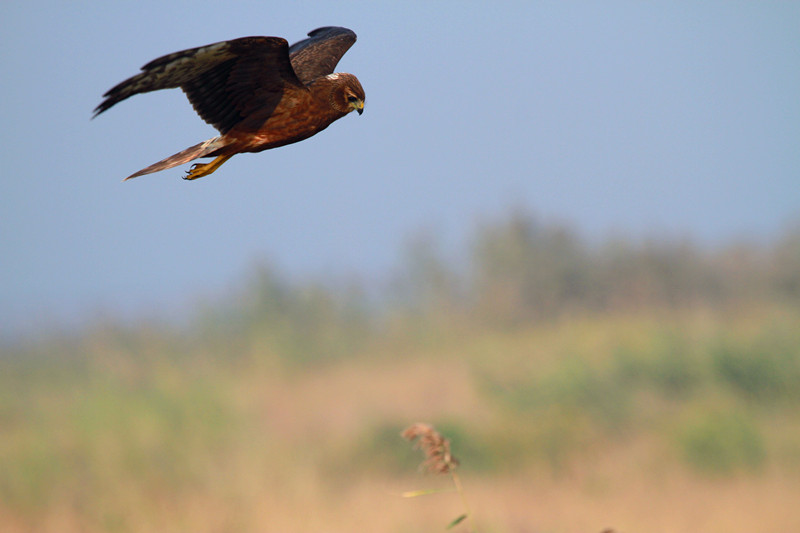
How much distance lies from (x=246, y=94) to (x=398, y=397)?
9739mm

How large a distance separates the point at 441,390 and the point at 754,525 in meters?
4.47

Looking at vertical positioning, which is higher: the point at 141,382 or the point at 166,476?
the point at 141,382

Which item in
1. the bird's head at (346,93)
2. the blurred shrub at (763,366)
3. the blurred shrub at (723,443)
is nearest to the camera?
the bird's head at (346,93)

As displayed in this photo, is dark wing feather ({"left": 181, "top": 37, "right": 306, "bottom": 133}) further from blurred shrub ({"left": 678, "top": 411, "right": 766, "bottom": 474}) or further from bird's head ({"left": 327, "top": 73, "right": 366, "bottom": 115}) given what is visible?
blurred shrub ({"left": 678, "top": 411, "right": 766, "bottom": 474})

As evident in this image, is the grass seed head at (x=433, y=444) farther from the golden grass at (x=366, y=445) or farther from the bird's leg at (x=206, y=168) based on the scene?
the golden grass at (x=366, y=445)

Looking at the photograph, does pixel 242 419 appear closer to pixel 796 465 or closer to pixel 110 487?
pixel 110 487

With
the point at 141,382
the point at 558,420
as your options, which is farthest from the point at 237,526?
the point at 558,420

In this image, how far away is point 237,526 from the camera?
32.3ft

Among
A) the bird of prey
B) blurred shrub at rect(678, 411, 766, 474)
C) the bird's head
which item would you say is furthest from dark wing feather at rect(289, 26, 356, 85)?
blurred shrub at rect(678, 411, 766, 474)

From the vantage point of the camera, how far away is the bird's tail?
250 centimetres

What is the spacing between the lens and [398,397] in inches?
477

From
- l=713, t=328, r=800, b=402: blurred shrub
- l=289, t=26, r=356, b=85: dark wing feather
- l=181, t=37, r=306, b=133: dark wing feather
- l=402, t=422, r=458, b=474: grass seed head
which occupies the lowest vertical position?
l=713, t=328, r=800, b=402: blurred shrub

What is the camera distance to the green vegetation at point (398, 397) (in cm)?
1024

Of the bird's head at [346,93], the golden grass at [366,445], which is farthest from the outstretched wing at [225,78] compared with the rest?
the golden grass at [366,445]
